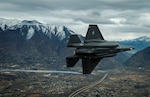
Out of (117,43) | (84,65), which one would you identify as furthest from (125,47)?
(84,65)

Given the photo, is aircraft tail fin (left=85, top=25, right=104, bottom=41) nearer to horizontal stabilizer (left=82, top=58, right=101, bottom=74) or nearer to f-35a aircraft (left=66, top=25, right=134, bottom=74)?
f-35a aircraft (left=66, top=25, right=134, bottom=74)

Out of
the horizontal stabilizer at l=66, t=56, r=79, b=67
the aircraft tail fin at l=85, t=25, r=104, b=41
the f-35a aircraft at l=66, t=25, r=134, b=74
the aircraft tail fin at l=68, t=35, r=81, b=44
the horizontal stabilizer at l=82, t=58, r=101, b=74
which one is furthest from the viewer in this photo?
the horizontal stabilizer at l=66, t=56, r=79, b=67

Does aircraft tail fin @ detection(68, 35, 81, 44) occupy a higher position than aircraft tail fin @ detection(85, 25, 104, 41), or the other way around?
aircraft tail fin @ detection(85, 25, 104, 41)

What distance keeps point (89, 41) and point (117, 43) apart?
946 cm

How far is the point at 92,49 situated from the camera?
8538 centimetres

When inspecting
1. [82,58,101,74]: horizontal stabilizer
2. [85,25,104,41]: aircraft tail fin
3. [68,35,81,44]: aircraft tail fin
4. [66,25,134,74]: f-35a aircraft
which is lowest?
[82,58,101,74]: horizontal stabilizer

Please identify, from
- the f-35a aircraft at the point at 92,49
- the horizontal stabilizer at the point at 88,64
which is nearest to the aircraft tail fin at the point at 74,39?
the f-35a aircraft at the point at 92,49

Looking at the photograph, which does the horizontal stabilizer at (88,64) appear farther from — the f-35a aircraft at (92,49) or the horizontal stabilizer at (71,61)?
the horizontal stabilizer at (71,61)

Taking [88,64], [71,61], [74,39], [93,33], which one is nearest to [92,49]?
[88,64]

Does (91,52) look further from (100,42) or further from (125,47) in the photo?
(125,47)

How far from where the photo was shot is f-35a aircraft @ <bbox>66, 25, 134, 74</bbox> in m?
85.1

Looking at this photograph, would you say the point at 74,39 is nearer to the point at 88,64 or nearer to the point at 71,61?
the point at 71,61

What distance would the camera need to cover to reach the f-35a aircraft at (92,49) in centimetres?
8506

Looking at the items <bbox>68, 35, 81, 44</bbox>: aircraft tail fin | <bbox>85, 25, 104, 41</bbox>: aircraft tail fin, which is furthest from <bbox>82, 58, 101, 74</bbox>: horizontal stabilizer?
<bbox>85, 25, 104, 41</bbox>: aircraft tail fin
